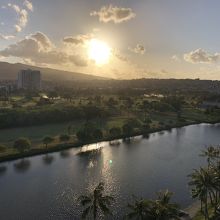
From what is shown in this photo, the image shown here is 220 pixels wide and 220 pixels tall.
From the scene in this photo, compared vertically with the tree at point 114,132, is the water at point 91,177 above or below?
below

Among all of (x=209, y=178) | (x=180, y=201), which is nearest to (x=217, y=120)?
(x=180, y=201)

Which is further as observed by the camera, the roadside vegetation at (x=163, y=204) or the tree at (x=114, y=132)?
the tree at (x=114, y=132)

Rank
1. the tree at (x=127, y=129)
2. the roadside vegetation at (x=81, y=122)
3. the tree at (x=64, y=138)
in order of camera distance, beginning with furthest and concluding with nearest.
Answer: the tree at (x=127, y=129)
the tree at (x=64, y=138)
the roadside vegetation at (x=81, y=122)

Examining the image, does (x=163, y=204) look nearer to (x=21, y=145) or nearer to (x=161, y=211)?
(x=161, y=211)

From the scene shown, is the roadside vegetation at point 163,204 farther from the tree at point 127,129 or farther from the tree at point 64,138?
the tree at point 127,129

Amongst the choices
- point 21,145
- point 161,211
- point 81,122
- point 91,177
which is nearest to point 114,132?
point 81,122

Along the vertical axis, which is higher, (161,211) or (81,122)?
(161,211)

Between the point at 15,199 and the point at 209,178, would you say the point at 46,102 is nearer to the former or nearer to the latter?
the point at 15,199

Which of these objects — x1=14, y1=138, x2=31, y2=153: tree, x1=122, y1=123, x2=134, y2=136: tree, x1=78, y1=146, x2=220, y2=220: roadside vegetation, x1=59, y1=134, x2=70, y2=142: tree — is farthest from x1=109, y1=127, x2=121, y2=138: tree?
x1=78, y1=146, x2=220, y2=220: roadside vegetation

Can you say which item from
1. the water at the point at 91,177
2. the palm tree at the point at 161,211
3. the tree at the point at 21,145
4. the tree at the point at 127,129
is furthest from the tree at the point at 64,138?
the palm tree at the point at 161,211
